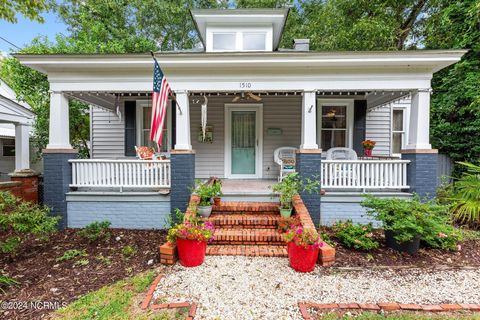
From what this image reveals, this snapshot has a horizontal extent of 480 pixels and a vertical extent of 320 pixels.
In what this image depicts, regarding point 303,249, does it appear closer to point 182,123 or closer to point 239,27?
point 182,123

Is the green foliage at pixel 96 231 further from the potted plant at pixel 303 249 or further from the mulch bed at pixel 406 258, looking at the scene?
the mulch bed at pixel 406 258

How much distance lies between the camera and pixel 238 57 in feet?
15.1

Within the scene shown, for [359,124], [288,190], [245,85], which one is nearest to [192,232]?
[288,190]

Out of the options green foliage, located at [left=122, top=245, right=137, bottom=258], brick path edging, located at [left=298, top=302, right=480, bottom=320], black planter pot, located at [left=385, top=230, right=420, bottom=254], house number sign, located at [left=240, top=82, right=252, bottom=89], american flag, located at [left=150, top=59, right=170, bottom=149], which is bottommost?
green foliage, located at [left=122, top=245, right=137, bottom=258]

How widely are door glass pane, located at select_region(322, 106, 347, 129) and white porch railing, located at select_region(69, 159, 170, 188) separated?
4712 mm

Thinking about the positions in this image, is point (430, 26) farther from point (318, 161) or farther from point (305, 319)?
point (305, 319)

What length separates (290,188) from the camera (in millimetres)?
4344

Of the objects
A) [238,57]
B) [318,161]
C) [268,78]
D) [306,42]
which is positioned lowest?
[318,161]

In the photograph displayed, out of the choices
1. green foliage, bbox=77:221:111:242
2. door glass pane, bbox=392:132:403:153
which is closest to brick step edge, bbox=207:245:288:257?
green foliage, bbox=77:221:111:242

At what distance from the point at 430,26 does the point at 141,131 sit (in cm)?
1024

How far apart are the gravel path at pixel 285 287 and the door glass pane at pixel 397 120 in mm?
5425

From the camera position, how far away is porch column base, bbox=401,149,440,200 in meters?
4.85

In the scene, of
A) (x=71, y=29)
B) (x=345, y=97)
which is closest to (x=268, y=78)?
(x=345, y=97)

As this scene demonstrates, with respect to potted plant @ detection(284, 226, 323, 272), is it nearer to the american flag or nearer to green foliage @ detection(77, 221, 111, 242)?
the american flag
